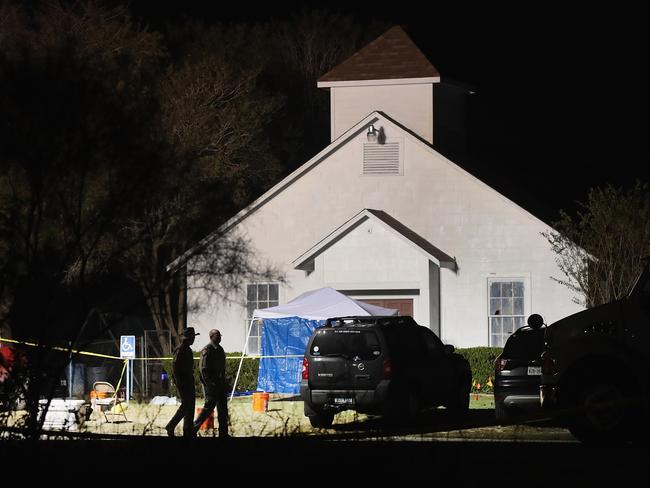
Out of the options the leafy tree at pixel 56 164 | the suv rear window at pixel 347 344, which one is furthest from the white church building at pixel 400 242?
the leafy tree at pixel 56 164

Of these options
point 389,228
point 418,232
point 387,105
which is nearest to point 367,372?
point 389,228

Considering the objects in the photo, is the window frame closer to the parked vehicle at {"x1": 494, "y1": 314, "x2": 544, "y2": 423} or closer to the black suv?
the black suv

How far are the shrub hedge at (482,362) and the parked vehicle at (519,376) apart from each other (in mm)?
10885

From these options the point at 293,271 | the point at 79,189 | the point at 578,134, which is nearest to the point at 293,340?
the point at 293,271

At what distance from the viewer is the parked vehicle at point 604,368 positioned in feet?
57.1

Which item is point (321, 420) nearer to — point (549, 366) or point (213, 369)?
point (213, 369)

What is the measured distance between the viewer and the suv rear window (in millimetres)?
22844

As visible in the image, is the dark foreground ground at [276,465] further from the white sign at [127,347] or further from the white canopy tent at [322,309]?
the white canopy tent at [322,309]

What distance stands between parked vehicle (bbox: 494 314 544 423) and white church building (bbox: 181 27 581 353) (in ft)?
40.5

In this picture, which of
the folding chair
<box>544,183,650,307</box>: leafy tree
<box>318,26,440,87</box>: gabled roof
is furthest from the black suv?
<box>318,26,440,87</box>: gabled roof

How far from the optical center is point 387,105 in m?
39.1

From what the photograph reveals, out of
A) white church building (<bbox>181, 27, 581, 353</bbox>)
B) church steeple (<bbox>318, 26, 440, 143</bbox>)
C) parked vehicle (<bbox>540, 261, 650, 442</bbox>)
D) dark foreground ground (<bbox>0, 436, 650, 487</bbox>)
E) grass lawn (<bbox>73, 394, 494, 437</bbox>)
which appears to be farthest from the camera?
church steeple (<bbox>318, 26, 440, 143</bbox>)

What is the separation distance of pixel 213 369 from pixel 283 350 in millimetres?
12036

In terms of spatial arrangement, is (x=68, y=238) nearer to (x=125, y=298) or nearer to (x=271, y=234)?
(x=271, y=234)
